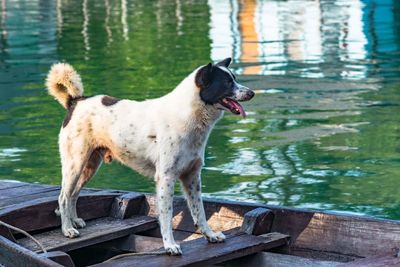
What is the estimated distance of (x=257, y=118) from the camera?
1766cm

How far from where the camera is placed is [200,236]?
8.41m

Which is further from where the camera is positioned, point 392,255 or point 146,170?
point 146,170

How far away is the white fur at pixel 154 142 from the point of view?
293 inches

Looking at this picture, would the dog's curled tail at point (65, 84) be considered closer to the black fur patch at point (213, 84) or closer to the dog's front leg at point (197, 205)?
the dog's front leg at point (197, 205)

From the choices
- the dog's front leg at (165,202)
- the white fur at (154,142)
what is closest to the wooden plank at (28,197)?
the white fur at (154,142)

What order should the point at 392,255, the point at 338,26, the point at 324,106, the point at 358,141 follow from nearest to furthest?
the point at 392,255, the point at 358,141, the point at 324,106, the point at 338,26

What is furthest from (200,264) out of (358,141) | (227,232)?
(358,141)

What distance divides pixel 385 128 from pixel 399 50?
1217cm

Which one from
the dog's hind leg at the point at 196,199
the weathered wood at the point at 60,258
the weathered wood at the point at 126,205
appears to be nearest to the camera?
the weathered wood at the point at 60,258

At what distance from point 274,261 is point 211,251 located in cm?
43

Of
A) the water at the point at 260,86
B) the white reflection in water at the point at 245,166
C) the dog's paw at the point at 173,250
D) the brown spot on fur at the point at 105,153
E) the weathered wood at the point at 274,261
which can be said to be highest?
the brown spot on fur at the point at 105,153

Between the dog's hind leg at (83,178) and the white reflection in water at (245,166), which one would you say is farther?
the white reflection in water at (245,166)

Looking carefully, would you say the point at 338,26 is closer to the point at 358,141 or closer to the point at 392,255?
the point at 358,141

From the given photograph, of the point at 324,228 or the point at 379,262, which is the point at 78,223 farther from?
the point at 379,262
